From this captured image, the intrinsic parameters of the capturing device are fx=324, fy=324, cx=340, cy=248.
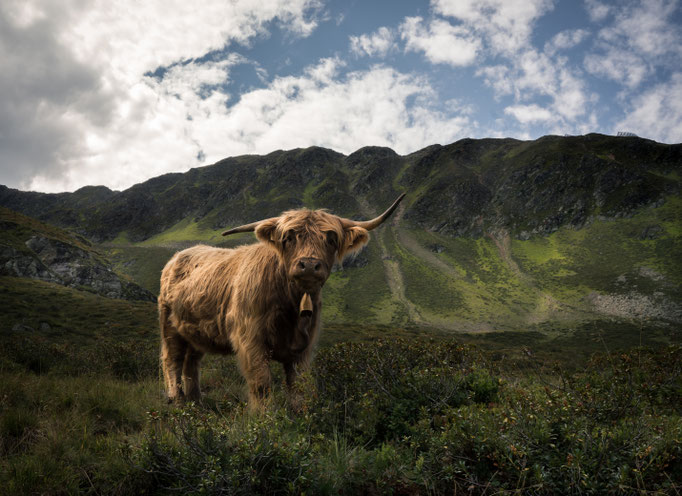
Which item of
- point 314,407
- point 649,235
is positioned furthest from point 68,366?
point 649,235

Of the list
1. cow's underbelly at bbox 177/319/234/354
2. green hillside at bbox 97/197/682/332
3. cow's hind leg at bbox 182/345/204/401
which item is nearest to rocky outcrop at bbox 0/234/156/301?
green hillside at bbox 97/197/682/332

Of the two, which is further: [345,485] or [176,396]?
[176,396]

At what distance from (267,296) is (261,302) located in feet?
0.38

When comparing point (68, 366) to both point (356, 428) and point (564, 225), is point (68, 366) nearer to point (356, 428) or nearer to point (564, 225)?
point (356, 428)

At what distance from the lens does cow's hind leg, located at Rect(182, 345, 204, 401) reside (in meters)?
5.95

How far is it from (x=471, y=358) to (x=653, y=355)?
3687 mm

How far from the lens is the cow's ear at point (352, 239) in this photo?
461 centimetres

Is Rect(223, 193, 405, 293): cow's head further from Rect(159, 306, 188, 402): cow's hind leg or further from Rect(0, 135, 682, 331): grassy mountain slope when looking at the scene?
Rect(0, 135, 682, 331): grassy mountain slope

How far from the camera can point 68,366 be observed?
7.59 m

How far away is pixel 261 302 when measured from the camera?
443 centimetres

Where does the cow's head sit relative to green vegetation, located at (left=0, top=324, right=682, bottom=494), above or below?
above

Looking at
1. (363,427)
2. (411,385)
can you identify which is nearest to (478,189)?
(411,385)

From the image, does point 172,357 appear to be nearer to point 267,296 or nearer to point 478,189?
point 267,296

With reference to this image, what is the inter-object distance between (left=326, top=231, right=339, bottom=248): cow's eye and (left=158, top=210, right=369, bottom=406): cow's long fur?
20mm
